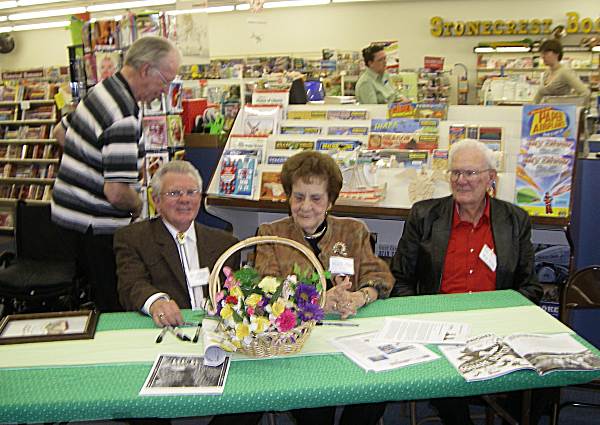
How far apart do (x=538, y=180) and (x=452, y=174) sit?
846mm

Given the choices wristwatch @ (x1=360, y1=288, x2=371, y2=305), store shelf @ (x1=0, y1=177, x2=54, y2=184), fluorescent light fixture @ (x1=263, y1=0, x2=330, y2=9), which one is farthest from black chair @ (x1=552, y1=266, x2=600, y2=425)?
fluorescent light fixture @ (x1=263, y1=0, x2=330, y2=9)

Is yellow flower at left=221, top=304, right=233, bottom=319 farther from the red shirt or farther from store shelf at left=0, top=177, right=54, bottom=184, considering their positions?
store shelf at left=0, top=177, right=54, bottom=184

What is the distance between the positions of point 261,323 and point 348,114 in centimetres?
275

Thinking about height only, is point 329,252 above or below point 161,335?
above

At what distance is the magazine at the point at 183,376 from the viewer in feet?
5.33

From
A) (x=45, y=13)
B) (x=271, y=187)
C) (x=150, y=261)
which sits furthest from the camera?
(x=45, y=13)

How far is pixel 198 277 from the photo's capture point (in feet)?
7.57

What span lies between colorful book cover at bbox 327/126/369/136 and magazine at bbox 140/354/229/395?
2521 millimetres

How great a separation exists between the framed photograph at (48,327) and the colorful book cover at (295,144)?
7.03 ft

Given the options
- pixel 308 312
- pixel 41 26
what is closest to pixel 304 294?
pixel 308 312

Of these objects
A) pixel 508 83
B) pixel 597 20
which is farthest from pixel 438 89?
Answer: pixel 597 20

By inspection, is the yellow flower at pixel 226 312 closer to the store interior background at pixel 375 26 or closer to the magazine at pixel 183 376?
the magazine at pixel 183 376

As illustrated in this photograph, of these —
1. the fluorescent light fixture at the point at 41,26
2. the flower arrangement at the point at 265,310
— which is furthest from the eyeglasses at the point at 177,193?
the fluorescent light fixture at the point at 41,26

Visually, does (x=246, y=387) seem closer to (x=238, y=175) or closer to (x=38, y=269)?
(x=238, y=175)
